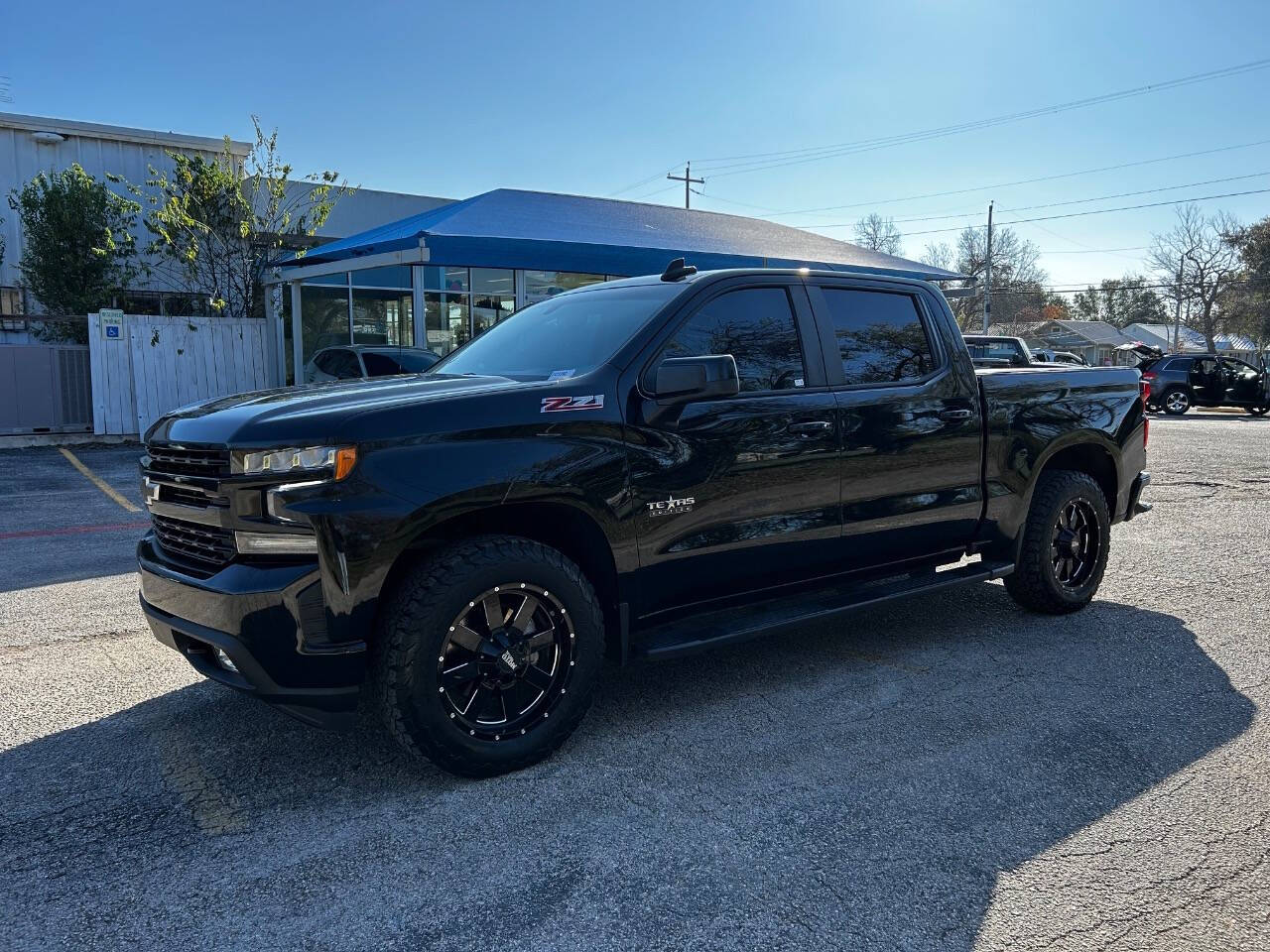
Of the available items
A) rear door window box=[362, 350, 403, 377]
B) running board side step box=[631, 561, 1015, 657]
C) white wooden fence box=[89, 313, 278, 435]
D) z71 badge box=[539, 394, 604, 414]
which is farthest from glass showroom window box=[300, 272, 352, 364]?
z71 badge box=[539, 394, 604, 414]

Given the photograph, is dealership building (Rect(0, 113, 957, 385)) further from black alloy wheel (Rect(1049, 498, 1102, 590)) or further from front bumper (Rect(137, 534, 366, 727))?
front bumper (Rect(137, 534, 366, 727))

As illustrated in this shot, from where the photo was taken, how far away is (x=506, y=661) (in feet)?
11.2

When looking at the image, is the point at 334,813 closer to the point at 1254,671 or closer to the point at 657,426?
the point at 657,426

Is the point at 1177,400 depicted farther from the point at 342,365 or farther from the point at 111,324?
the point at 111,324

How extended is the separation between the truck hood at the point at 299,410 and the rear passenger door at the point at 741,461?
68cm

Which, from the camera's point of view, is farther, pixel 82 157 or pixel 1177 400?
pixel 1177 400

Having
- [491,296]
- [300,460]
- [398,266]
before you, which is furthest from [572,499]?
[491,296]

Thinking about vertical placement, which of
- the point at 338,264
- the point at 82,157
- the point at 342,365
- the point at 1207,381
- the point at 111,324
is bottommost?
the point at 1207,381

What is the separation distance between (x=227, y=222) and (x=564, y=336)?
17248 millimetres

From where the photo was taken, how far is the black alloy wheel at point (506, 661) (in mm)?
3361

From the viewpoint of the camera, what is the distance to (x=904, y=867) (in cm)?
286

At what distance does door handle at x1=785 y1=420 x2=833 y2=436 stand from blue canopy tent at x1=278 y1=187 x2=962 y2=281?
9088 mm

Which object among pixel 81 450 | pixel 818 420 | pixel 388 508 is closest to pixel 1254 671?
pixel 818 420

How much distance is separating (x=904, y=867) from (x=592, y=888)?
0.96 m
